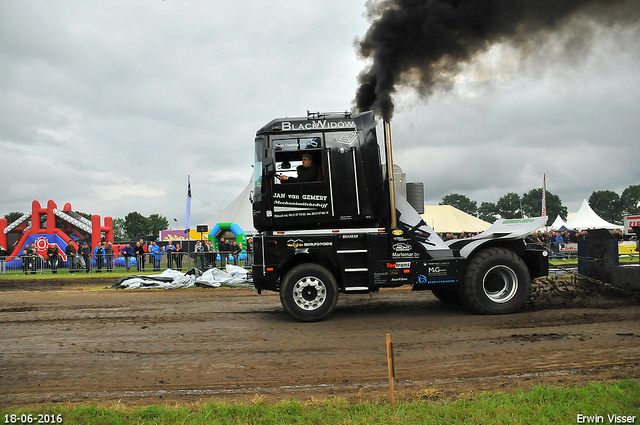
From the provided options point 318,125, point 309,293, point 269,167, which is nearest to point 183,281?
point 309,293

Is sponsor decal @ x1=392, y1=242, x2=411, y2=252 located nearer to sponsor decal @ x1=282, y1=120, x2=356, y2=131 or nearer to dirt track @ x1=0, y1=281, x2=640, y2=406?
dirt track @ x1=0, y1=281, x2=640, y2=406

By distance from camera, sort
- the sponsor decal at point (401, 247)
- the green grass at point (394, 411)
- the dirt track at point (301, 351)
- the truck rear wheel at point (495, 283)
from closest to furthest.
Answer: the green grass at point (394, 411), the dirt track at point (301, 351), the sponsor decal at point (401, 247), the truck rear wheel at point (495, 283)

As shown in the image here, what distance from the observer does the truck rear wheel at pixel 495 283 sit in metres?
8.28

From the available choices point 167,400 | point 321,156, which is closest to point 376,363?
point 167,400

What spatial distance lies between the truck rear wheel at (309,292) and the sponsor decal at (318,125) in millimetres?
2469

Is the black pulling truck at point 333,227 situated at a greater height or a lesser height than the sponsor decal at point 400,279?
greater

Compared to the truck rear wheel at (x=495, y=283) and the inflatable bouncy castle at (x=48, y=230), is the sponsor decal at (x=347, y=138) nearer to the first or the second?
the truck rear wheel at (x=495, y=283)

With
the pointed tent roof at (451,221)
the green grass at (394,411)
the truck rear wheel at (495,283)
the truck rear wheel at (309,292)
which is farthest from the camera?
the pointed tent roof at (451,221)

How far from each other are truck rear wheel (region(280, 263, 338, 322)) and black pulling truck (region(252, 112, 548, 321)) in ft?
0.06

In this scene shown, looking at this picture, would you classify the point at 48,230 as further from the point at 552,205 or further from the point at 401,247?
the point at 552,205

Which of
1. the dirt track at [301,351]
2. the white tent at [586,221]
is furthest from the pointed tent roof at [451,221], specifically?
the dirt track at [301,351]

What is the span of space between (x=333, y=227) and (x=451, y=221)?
3444 cm

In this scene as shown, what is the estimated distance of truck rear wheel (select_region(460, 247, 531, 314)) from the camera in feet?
27.2

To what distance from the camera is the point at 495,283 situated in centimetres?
851
